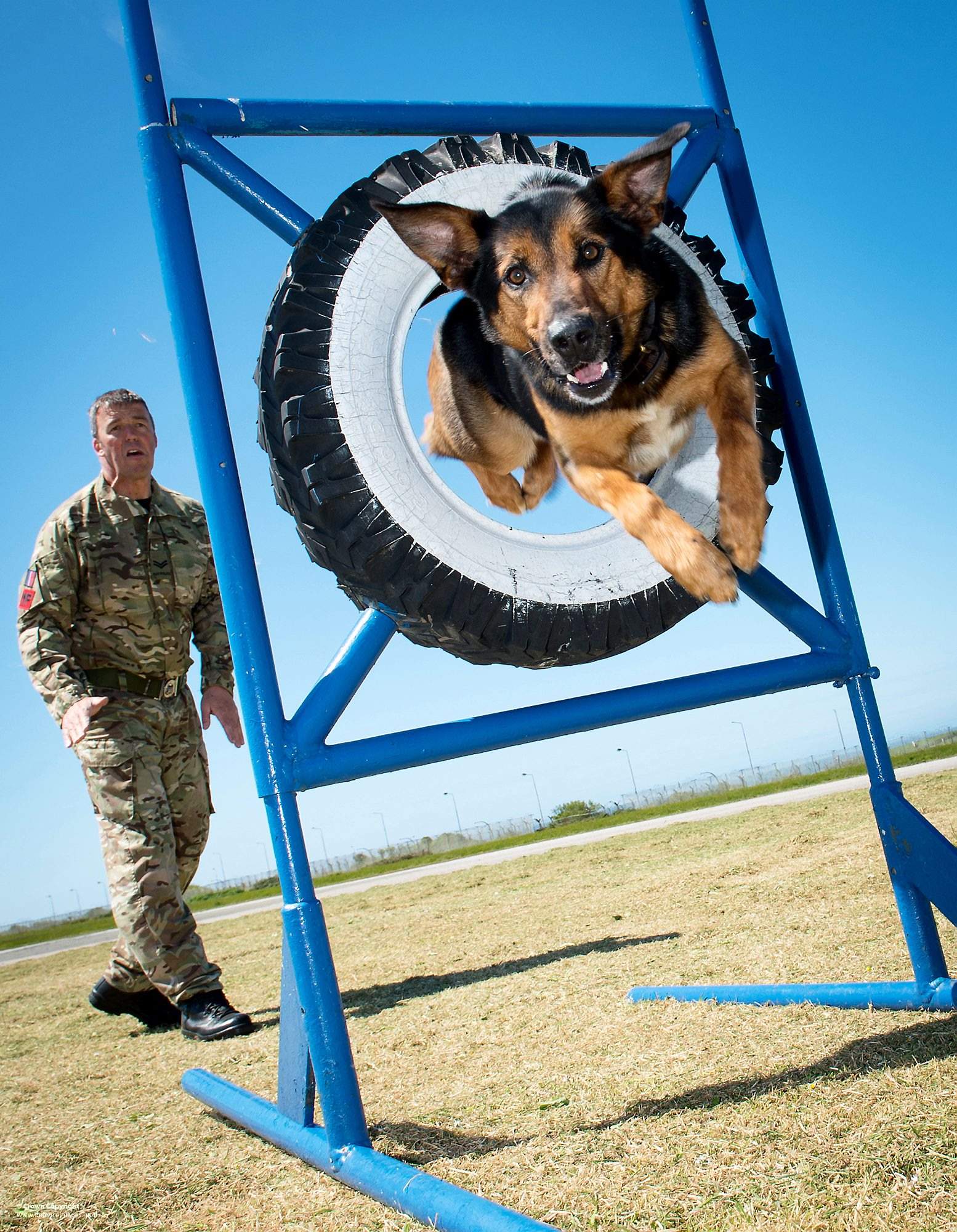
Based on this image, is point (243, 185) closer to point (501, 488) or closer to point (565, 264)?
point (565, 264)

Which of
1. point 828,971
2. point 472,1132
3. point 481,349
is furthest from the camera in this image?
point 828,971

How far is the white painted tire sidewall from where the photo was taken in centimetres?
192

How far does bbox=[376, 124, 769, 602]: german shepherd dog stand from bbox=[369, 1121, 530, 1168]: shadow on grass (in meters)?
1.12

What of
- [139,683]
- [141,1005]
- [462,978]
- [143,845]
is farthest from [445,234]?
[141,1005]

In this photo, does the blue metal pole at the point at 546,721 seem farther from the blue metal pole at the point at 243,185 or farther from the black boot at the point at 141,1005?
the black boot at the point at 141,1005

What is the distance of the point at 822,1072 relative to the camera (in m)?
1.79

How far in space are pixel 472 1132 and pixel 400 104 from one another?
2.27 m

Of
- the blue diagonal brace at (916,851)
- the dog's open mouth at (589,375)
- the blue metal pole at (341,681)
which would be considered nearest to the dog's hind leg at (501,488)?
A: the dog's open mouth at (589,375)

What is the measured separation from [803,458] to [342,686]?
4.43 feet

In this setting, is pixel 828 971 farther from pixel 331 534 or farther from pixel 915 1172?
pixel 331 534

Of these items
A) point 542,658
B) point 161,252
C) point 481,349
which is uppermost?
point 161,252

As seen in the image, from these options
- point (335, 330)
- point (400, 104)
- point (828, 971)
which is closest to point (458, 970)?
point (828, 971)

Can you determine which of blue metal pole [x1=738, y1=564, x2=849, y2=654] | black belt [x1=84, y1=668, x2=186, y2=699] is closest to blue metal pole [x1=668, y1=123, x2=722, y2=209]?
blue metal pole [x1=738, y1=564, x2=849, y2=654]

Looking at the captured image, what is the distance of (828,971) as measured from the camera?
2547mm
